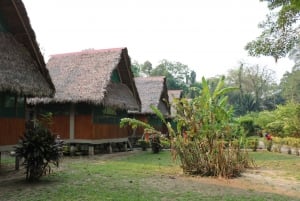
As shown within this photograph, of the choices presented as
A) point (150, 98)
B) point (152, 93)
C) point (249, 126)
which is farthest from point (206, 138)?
point (249, 126)

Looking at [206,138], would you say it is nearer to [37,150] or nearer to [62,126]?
[37,150]

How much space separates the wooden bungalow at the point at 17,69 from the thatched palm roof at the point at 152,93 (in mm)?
13840

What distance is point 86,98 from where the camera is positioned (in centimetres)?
1620

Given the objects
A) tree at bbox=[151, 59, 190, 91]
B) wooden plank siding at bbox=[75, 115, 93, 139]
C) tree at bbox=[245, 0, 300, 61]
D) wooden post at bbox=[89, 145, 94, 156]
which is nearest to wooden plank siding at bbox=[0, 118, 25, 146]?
wooden plank siding at bbox=[75, 115, 93, 139]

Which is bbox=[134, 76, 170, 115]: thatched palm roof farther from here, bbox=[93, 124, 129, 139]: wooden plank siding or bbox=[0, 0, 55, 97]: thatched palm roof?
bbox=[0, 0, 55, 97]: thatched palm roof

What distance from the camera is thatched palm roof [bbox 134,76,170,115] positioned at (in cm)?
2596

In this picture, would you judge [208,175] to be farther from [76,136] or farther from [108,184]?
[76,136]

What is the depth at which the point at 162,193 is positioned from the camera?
25.8 feet

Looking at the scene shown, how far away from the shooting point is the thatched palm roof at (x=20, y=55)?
10750 millimetres

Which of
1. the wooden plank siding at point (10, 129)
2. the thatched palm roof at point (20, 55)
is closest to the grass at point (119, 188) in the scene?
the wooden plank siding at point (10, 129)

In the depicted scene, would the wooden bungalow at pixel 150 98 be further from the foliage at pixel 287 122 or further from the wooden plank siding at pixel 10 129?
the wooden plank siding at pixel 10 129

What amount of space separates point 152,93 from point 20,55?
15796mm

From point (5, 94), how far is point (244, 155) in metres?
8.42

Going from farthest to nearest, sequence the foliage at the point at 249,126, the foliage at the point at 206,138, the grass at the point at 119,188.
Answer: the foliage at the point at 249,126
the foliage at the point at 206,138
the grass at the point at 119,188
